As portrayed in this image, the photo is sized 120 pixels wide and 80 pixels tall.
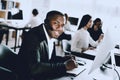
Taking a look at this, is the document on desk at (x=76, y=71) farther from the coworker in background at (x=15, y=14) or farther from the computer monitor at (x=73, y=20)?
the coworker in background at (x=15, y=14)

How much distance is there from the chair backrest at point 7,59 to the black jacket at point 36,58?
0.30m

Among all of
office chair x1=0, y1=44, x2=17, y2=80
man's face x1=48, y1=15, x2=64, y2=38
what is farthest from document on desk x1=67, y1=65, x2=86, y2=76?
office chair x1=0, y1=44, x2=17, y2=80

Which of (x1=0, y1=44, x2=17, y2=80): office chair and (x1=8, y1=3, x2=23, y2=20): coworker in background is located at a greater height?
(x1=8, y1=3, x2=23, y2=20): coworker in background

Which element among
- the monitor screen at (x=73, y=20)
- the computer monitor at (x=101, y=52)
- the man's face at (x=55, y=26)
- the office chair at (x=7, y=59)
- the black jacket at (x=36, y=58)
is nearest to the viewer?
the computer monitor at (x=101, y=52)

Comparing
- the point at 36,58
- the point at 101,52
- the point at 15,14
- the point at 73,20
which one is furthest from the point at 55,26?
the point at 15,14

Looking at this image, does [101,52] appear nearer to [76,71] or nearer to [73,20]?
[76,71]

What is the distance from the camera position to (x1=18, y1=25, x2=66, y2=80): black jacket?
1.59 m

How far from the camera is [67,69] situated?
166 cm

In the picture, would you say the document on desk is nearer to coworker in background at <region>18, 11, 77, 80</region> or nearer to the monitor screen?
coworker in background at <region>18, 11, 77, 80</region>

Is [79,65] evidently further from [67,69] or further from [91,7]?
[91,7]

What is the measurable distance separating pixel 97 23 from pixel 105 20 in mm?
2280

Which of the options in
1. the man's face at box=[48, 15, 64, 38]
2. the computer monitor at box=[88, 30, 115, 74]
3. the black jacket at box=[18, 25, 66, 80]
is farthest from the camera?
the man's face at box=[48, 15, 64, 38]

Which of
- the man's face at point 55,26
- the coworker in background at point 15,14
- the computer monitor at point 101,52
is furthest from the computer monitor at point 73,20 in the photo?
the computer monitor at point 101,52

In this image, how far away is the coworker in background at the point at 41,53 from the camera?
1598 mm
